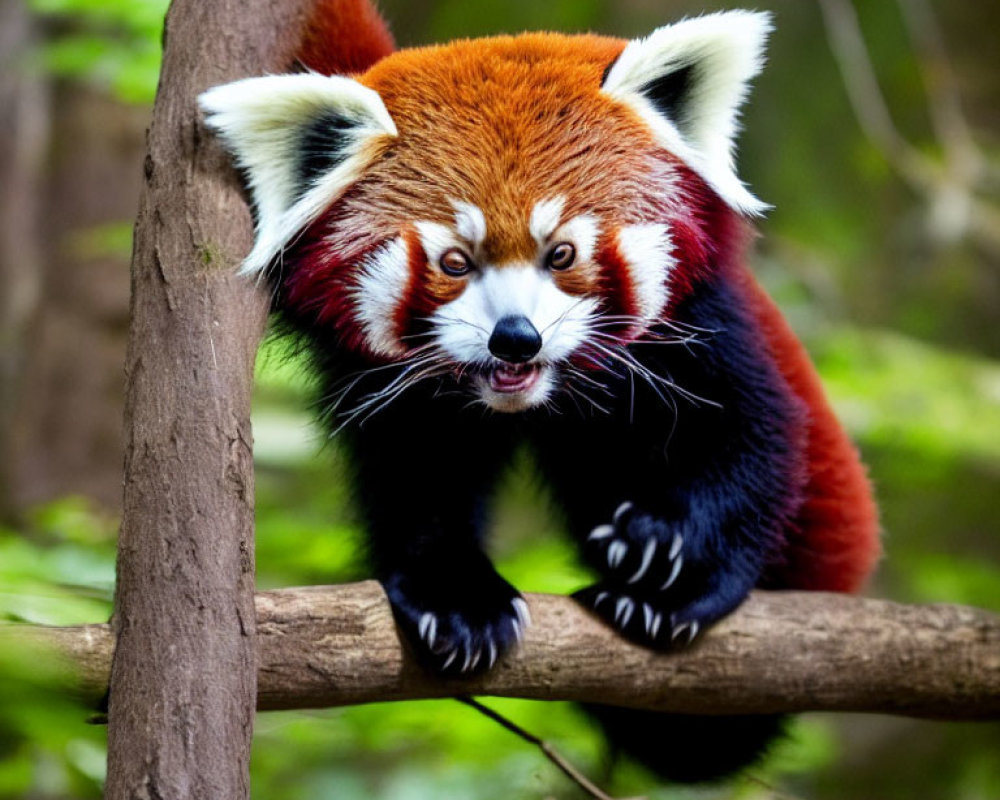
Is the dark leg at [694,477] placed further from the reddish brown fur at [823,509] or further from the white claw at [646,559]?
the reddish brown fur at [823,509]

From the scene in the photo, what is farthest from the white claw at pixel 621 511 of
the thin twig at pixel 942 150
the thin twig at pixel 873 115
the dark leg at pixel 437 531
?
the thin twig at pixel 942 150

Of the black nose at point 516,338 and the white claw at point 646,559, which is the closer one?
the black nose at point 516,338

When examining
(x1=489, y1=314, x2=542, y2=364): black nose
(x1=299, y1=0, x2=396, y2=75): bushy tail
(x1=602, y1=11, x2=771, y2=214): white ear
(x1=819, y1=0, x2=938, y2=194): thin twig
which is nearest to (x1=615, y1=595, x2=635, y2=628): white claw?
(x1=489, y1=314, x2=542, y2=364): black nose

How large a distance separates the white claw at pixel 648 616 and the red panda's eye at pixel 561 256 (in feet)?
2.34

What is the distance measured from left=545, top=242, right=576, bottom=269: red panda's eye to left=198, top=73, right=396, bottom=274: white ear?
324mm

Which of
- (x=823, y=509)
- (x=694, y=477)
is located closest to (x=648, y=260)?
(x=694, y=477)

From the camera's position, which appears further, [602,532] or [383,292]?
[602,532]

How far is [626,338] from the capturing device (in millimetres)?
1882

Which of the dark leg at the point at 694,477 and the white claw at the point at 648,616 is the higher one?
the dark leg at the point at 694,477

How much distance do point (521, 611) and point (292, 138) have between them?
2.97ft

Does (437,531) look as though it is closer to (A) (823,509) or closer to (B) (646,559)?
(B) (646,559)

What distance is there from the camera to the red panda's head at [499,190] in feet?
5.64

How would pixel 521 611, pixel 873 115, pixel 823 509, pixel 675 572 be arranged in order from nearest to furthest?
1. pixel 521 611
2. pixel 675 572
3. pixel 823 509
4. pixel 873 115

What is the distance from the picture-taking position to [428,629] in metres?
1.95
